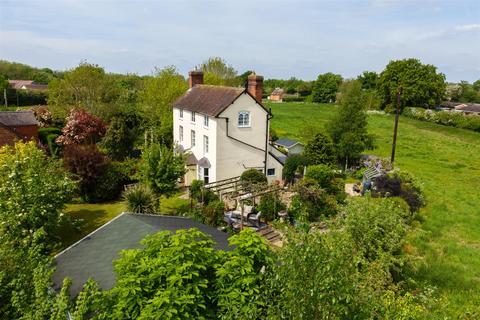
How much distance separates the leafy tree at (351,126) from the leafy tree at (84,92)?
27785 millimetres

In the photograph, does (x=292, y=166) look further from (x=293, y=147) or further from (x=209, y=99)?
(x=209, y=99)

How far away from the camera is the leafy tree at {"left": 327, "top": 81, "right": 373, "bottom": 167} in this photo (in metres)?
36.9

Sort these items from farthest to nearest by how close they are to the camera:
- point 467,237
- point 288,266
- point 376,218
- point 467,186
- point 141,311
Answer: point 467,186 < point 467,237 < point 376,218 < point 141,311 < point 288,266

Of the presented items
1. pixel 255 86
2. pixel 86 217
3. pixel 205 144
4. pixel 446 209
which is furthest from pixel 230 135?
pixel 446 209

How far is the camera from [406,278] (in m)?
16.3

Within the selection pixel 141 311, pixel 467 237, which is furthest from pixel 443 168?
pixel 141 311

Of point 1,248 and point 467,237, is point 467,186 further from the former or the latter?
point 1,248

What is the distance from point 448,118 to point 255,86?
205 ft

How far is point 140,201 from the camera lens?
21812 mm

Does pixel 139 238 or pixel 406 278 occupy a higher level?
pixel 139 238

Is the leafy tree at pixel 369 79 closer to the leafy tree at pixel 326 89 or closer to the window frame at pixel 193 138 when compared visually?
the leafy tree at pixel 326 89

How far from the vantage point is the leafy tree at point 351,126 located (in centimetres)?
3688

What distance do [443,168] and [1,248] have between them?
145 ft

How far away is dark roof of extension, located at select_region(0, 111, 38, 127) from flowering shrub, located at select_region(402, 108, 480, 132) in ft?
247
